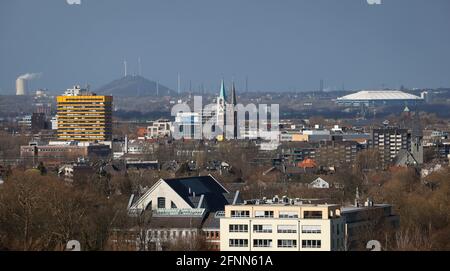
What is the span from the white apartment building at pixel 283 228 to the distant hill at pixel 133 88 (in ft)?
285

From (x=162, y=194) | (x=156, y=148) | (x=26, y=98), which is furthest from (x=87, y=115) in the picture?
(x=162, y=194)

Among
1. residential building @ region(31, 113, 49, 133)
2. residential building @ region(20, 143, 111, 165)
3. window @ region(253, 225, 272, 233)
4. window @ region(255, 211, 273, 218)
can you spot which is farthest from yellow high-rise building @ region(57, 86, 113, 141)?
window @ region(253, 225, 272, 233)

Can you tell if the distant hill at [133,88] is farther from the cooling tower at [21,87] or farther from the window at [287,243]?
the window at [287,243]

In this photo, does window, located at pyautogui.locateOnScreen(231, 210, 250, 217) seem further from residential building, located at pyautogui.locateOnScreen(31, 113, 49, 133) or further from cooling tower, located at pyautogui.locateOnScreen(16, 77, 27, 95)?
cooling tower, located at pyautogui.locateOnScreen(16, 77, 27, 95)

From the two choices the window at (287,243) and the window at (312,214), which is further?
the window at (312,214)

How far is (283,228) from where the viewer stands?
46.1 ft

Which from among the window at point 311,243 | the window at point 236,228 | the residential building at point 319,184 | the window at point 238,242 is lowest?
the residential building at point 319,184

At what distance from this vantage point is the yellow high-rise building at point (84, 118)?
64562 millimetres

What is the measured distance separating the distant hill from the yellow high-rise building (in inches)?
1414

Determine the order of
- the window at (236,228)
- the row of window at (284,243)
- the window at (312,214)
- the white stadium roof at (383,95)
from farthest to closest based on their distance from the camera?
the white stadium roof at (383,95) < the window at (236,228) < the window at (312,214) < the row of window at (284,243)

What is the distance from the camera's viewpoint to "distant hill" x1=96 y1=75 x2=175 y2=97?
106 metres

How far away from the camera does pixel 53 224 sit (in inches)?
621

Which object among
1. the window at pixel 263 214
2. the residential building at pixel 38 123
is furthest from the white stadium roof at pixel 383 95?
the window at pixel 263 214

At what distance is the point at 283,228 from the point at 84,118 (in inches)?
2032
